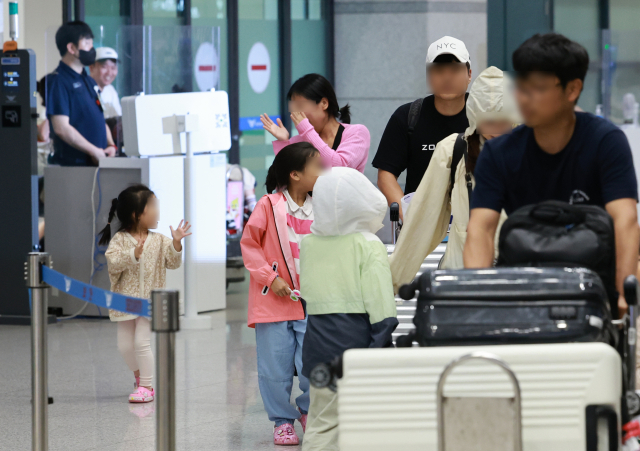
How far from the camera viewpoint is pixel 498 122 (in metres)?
3.39

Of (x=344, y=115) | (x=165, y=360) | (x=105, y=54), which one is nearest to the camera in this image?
(x=165, y=360)

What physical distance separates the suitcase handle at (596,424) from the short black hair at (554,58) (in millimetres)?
906

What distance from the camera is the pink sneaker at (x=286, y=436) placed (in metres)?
4.38

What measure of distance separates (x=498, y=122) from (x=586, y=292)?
1.24m

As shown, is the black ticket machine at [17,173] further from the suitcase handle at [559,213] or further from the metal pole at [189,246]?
the suitcase handle at [559,213]

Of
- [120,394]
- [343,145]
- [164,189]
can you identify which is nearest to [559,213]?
[343,145]

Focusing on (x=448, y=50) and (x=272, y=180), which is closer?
(x=448, y=50)

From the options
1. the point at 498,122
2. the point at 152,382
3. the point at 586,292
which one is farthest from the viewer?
the point at 152,382

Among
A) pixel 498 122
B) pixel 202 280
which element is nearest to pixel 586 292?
pixel 498 122

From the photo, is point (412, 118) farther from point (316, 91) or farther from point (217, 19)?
point (217, 19)

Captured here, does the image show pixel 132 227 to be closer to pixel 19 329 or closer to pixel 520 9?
pixel 19 329

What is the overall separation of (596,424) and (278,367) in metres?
2.45

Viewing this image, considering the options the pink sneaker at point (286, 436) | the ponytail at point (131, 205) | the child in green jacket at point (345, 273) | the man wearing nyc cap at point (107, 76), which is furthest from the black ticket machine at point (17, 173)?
the child in green jacket at point (345, 273)

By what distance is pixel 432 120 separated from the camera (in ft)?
14.2
